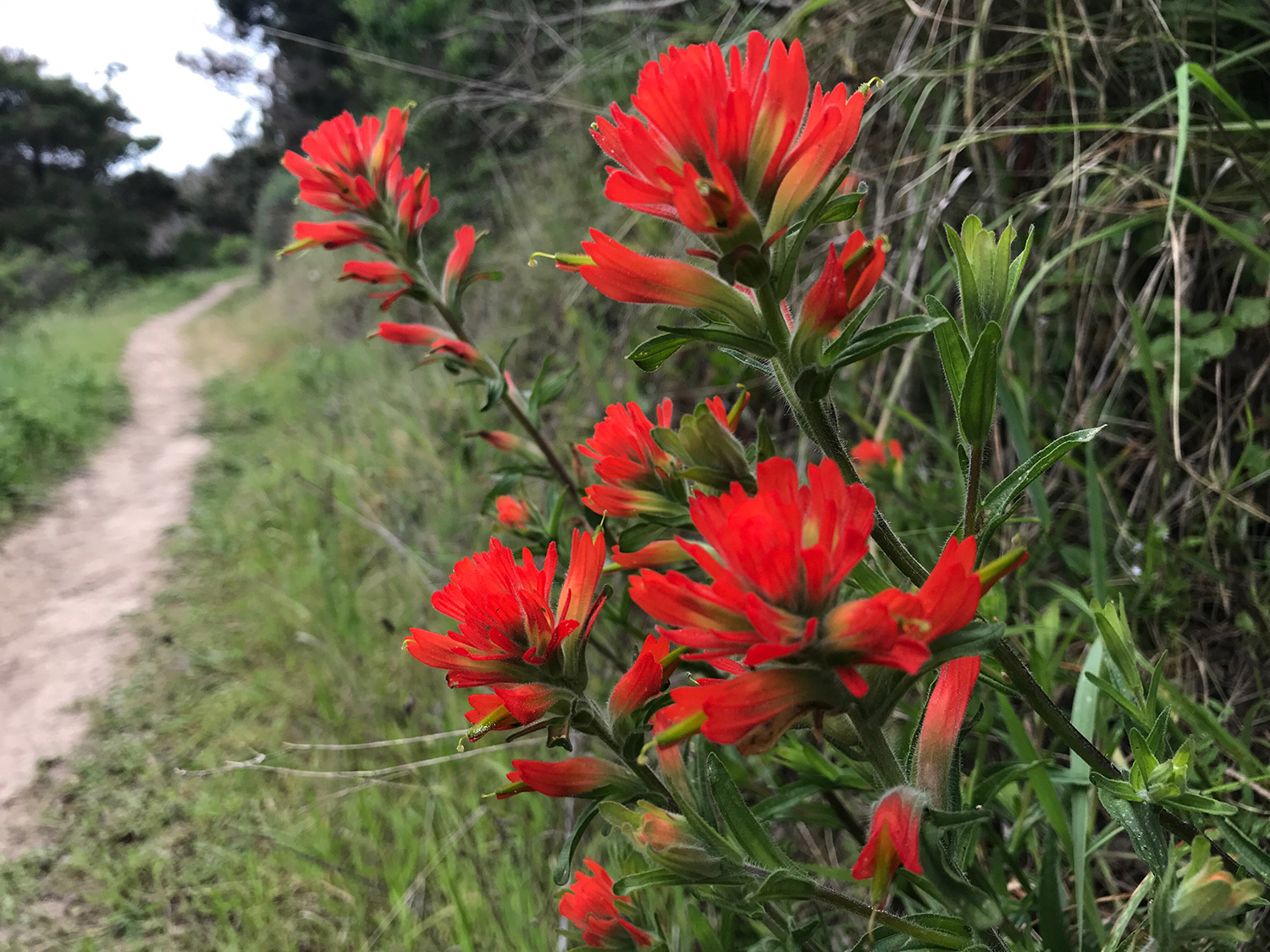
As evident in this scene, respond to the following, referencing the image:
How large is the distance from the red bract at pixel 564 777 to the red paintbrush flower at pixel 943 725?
0.80ft

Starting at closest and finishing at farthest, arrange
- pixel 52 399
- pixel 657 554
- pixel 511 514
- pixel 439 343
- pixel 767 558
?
pixel 767 558 < pixel 657 554 < pixel 511 514 < pixel 439 343 < pixel 52 399

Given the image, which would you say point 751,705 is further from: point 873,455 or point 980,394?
point 873,455

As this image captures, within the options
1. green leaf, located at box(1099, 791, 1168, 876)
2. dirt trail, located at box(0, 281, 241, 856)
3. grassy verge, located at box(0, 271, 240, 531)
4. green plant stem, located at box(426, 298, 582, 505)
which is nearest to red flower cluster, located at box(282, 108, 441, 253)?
green plant stem, located at box(426, 298, 582, 505)

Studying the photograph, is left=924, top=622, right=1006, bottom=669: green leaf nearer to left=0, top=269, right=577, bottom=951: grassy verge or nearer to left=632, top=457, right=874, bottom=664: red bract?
left=632, top=457, right=874, bottom=664: red bract

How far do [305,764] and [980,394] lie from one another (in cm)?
204

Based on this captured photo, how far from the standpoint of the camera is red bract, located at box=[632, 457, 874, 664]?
1.21 feet

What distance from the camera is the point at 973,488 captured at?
52 centimetres

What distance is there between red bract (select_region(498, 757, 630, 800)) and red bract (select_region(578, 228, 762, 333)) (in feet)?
1.03

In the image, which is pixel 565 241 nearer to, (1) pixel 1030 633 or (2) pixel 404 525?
(2) pixel 404 525

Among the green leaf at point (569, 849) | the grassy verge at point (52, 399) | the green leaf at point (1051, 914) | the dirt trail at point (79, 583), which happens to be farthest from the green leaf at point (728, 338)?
the grassy verge at point (52, 399)

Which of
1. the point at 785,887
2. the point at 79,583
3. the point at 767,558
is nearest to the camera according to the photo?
the point at 767,558

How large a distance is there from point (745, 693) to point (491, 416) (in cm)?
258

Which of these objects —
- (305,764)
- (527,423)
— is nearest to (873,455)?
(527,423)

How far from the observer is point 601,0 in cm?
312
